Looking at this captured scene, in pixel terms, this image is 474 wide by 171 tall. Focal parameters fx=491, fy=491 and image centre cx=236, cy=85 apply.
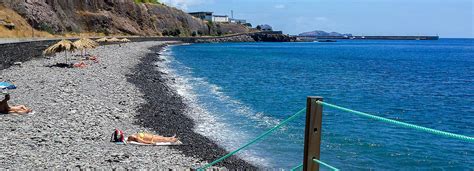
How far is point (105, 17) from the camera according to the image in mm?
99562

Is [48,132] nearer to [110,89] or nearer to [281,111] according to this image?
[110,89]

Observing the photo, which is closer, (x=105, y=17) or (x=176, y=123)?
(x=176, y=123)

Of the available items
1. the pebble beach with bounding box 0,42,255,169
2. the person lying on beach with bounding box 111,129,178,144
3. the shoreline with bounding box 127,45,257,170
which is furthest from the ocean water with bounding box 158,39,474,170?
the person lying on beach with bounding box 111,129,178,144

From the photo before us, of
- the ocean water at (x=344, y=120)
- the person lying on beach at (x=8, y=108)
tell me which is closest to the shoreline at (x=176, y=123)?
the ocean water at (x=344, y=120)

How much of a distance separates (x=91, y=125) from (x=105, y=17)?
8934 centimetres

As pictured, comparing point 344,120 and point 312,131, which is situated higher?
point 312,131

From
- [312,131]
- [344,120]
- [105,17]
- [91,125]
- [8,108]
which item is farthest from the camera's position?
[105,17]

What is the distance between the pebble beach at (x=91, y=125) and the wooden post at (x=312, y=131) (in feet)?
19.2

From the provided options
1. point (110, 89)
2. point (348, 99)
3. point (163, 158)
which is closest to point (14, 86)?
point (110, 89)

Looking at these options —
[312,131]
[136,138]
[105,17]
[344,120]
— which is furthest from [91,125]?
[105,17]

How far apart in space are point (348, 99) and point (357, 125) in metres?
10.3

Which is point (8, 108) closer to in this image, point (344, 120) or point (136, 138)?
point (136, 138)

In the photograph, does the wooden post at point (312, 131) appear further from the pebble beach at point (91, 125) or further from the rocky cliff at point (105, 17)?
the rocky cliff at point (105, 17)

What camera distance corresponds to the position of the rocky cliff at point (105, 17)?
76.2 meters
